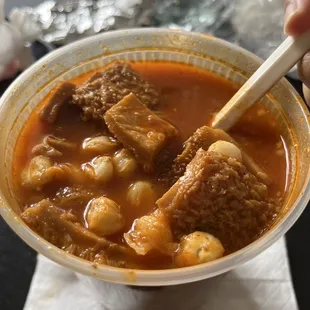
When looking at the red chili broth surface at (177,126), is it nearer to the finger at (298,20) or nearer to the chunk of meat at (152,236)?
the chunk of meat at (152,236)

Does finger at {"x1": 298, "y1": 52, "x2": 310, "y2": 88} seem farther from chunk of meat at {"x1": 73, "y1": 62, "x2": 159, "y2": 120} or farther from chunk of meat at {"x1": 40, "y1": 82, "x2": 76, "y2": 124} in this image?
chunk of meat at {"x1": 40, "y1": 82, "x2": 76, "y2": 124}

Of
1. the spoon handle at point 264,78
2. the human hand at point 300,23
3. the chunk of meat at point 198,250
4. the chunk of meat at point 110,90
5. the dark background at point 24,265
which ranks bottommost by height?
the dark background at point 24,265

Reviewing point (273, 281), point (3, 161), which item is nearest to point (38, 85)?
point (3, 161)

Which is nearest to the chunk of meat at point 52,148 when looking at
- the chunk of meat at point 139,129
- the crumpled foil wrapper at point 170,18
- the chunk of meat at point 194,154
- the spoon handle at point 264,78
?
the chunk of meat at point 139,129

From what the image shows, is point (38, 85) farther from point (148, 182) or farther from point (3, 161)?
point (148, 182)

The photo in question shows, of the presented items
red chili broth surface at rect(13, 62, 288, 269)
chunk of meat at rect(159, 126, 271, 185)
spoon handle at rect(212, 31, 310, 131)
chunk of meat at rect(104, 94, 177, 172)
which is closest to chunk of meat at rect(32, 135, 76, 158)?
red chili broth surface at rect(13, 62, 288, 269)

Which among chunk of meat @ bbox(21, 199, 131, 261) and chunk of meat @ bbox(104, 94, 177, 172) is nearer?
chunk of meat @ bbox(21, 199, 131, 261)

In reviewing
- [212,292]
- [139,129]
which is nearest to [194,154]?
[139,129]
